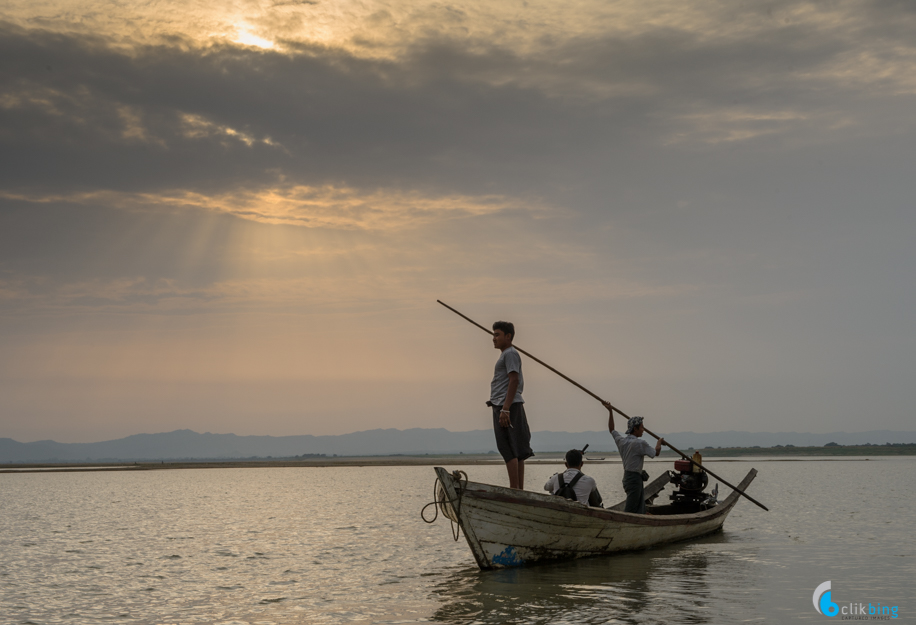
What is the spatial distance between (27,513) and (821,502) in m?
27.7

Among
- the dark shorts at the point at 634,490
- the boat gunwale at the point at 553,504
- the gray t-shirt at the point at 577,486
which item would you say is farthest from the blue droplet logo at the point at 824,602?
the dark shorts at the point at 634,490

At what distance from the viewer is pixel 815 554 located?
13555 mm

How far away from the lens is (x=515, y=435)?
421 inches

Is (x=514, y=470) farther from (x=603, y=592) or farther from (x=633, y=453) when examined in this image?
(x=633, y=453)

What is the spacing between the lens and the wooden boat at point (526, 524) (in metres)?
10.8

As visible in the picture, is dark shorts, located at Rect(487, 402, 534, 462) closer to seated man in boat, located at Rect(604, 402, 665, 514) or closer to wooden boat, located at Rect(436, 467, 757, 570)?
wooden boat, located at Rect(436, 467, 757, 570)

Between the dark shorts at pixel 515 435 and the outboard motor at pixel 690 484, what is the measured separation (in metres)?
Answer: 7.40

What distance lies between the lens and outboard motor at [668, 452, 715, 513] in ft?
55.4

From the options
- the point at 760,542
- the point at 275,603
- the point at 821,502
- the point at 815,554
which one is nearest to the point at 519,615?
the point at 275,603

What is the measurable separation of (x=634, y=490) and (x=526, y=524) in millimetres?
3377

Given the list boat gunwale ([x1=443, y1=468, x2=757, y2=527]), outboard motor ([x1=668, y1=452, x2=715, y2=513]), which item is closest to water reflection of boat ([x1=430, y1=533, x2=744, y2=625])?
boat gunwale ([x1=443, y1=468, x2=757, y2=527])

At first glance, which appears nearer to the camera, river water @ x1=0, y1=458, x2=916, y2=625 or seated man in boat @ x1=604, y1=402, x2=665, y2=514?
river water @ x1=0, y1=458, x2=916, y2=625

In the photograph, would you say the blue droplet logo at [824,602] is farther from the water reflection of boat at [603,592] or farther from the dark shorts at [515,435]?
the dark shorts at [515,435]

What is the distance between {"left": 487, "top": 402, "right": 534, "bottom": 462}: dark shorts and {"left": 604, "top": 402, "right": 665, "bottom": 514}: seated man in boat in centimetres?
296
